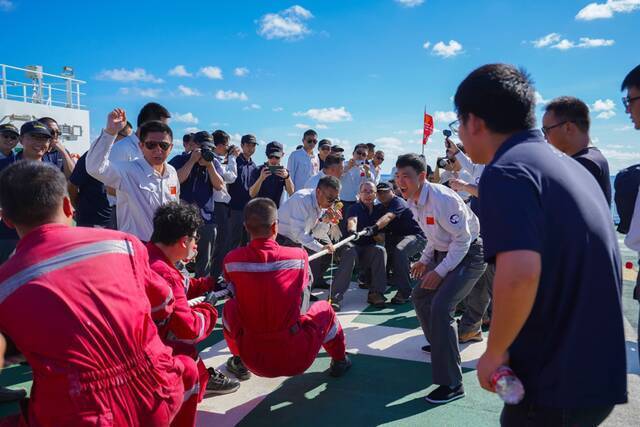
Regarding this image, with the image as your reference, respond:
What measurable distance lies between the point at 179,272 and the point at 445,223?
204 cm

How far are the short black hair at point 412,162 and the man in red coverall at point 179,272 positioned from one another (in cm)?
183

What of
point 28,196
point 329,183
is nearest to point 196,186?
point 329,183

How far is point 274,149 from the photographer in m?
6.57

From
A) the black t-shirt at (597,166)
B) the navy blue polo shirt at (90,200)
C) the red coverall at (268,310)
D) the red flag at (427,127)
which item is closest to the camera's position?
the black t-shirt at (597,166)

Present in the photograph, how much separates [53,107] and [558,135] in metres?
19.7

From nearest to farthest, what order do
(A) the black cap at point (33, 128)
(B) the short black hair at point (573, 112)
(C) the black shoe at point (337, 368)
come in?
(B) the short black hair at point (573, 112)
(C) the black shoe at point (337, 368)
(A) the black cap at point (33, 128)

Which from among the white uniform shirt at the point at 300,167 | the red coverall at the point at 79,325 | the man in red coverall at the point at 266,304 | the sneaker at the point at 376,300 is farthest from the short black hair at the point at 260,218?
the white uniform shirt at the point at 300,167

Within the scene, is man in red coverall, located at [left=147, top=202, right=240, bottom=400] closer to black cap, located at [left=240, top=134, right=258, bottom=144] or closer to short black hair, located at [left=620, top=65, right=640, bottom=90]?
short black hair, located at [left=620, top=65, right=640, bottom=90]

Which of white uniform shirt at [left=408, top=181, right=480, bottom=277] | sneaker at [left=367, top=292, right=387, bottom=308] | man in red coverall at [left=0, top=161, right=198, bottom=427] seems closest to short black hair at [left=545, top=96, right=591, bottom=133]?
white uniform shirt at [left=408, top=181, right=480, bottom=277]

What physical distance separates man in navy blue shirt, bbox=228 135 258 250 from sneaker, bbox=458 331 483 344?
139 inches

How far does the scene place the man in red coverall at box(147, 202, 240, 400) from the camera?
2.26 meters

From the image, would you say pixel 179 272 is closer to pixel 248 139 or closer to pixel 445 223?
pixel 445 223

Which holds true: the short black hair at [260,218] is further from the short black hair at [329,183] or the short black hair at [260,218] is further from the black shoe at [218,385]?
the short black hair at [329,183]

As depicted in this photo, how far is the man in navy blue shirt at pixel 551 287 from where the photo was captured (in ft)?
3.89
